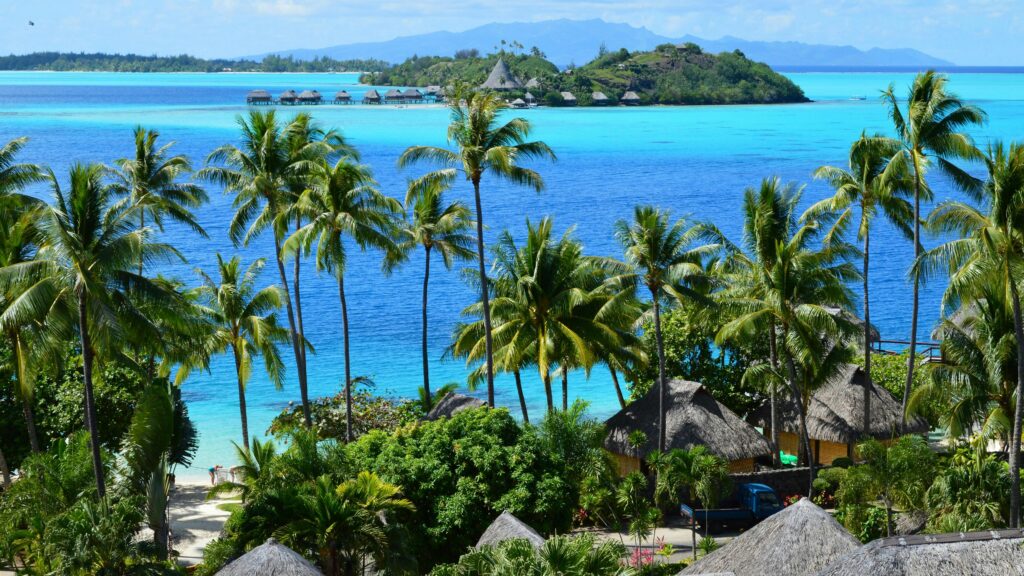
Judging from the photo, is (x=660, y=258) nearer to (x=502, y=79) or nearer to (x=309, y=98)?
(x=309, y=98)

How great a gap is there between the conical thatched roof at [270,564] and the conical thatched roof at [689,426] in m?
12.0

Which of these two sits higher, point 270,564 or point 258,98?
point 258,98

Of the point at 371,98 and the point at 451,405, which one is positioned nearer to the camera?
the point at 451,405

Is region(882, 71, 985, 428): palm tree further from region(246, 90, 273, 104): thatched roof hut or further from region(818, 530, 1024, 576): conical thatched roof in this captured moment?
region(246, 90, 273, 104): thatched roof hut

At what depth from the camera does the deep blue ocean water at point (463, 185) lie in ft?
145

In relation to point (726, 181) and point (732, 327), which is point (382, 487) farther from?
point (726, 181)

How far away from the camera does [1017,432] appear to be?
64.5 feet

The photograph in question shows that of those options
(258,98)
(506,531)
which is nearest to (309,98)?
(258,98)

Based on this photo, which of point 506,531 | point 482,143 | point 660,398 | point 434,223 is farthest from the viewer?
point 434,223

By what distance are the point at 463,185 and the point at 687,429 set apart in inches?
2740

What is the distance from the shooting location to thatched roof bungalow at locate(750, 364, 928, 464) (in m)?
26.8

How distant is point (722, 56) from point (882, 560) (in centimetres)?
18686

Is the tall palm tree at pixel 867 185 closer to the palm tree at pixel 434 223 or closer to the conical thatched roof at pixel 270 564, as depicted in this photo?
the palm tree at pixel 434 223

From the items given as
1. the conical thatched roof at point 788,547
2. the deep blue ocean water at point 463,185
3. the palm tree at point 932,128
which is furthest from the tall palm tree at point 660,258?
the conical thatched roof at point 788,547
